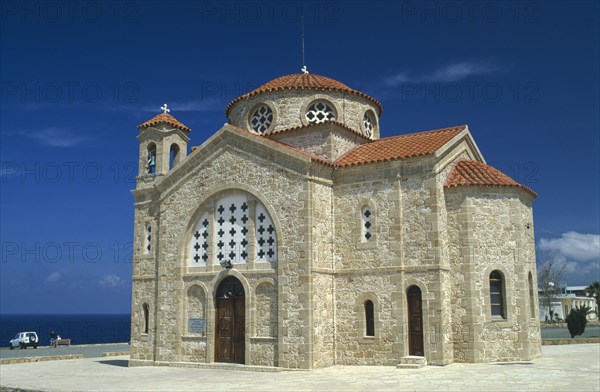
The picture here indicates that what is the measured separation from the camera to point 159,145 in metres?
23.2

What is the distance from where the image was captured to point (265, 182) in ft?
65.1

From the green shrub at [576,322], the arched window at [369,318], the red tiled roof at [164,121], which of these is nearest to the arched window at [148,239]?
the red tiled roof at [164,121]

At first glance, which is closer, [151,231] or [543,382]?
[543,382]

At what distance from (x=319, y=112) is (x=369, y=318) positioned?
868cm

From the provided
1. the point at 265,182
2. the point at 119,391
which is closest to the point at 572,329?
the point at 265,182

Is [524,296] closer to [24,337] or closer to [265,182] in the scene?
[265,182]

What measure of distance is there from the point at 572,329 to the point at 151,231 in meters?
22.2

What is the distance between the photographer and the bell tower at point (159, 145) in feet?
75.7

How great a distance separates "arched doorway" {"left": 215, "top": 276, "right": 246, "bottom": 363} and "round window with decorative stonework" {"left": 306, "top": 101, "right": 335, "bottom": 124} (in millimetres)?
7257

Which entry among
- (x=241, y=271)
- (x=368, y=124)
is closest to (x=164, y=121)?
(x=241, y=271)

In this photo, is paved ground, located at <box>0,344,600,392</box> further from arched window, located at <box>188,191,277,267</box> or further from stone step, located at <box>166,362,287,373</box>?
arched window, located at <box>188,191,277,267</box>

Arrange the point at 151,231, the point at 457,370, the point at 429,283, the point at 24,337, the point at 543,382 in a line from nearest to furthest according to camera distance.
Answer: the point at 543,382
the point at 457,370
the point at 429,283
the point at 151,231
the point at 24,337

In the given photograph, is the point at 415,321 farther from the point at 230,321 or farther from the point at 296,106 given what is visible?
the point at 296,106

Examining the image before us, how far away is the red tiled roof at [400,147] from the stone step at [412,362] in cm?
642
